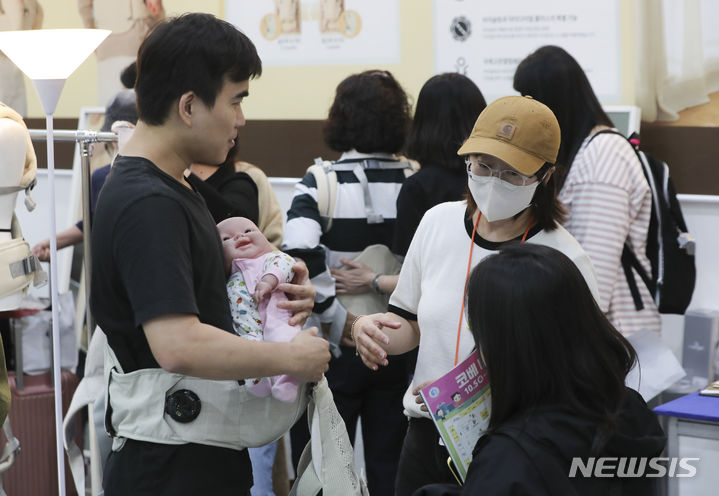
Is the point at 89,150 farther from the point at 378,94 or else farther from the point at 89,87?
the point at 89,87

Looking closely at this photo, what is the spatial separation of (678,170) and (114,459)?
270cm

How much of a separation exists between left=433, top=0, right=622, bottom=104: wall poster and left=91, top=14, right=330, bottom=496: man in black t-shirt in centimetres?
240

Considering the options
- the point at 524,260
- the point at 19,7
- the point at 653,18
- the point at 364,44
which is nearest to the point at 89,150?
the point at 524,260

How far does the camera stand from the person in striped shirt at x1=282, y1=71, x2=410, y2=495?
297cm

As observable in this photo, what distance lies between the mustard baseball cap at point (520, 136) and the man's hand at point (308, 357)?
689 mm

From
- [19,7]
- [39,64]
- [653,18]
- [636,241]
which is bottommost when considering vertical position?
[636,241]

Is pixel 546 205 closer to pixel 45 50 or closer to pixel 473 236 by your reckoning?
pixel 473 236

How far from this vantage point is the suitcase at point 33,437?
386cm

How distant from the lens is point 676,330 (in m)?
3.62

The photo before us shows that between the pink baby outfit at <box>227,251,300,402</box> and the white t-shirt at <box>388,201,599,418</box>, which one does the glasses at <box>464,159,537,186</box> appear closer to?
the white t-shirt at <box>388,201,599,418</box>

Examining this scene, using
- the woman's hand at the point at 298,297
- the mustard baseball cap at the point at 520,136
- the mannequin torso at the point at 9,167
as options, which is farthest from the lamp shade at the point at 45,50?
the mustard baseball cap at the point at 520,136

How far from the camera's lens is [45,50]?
2.54 meters

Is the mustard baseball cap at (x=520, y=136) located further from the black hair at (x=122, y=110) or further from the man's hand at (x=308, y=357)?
the black hair at (x=122, y=110)

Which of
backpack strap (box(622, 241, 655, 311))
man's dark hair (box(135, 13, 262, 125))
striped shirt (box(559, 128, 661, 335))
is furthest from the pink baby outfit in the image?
backpack strap (box(622, 241, 655, 311))
